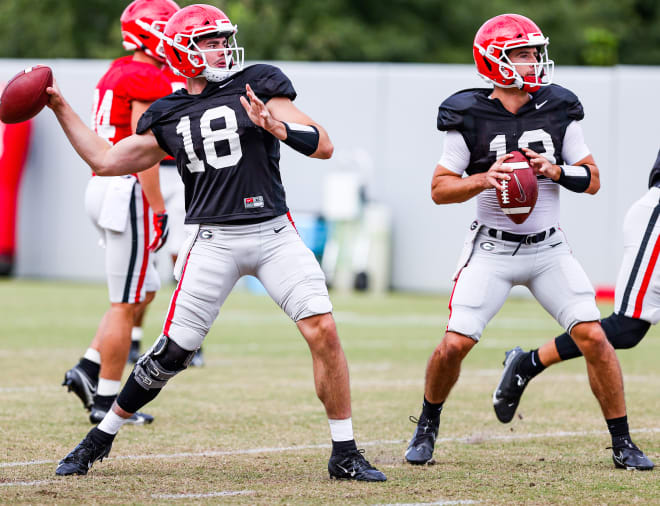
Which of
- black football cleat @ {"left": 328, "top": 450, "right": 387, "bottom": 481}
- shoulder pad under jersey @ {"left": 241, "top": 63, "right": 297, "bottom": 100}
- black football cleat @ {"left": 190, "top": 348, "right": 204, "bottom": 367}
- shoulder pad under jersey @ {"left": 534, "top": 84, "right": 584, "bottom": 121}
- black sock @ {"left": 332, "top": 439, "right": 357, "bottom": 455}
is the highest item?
shoulder pad under jersey @ {"left": 241, "top": 63, "right": 297, "bottom": 100}

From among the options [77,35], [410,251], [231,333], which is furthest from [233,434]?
[77,35]

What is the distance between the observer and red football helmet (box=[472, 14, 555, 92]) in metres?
5.31

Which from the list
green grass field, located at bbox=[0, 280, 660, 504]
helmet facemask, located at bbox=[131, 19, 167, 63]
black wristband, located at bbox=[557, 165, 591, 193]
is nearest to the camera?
green grass field, located at bbox=[0, 280, 660, 504]

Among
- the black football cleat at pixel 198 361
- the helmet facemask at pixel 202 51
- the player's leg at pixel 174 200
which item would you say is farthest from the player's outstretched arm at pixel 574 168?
the black football cleat at pixel 198 361

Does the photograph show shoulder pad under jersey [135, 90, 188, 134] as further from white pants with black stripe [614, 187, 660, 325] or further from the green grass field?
white pants with black stripe [614, 187, 660, 325]

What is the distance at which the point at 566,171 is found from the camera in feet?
17.0

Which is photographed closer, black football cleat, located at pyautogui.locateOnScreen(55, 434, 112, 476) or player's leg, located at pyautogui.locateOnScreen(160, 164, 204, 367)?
black football cleat, located at pyautogui.locateOnScreen(55, 434, 112, 476)

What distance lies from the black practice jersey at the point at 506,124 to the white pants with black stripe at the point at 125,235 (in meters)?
1.94

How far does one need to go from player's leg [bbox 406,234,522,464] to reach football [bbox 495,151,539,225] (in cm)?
27

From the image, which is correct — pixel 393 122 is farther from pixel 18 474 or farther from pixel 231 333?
pixel 18 474

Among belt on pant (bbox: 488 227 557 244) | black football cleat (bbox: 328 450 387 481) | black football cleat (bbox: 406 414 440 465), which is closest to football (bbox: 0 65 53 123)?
black football cleat (bbox: 328 450 387 481)

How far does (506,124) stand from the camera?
5.32m

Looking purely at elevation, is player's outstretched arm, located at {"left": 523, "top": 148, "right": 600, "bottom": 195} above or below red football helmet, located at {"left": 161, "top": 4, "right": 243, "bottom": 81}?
below

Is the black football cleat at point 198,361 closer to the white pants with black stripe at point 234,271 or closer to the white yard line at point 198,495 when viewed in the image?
the white pants with black stripe at point 234,271
